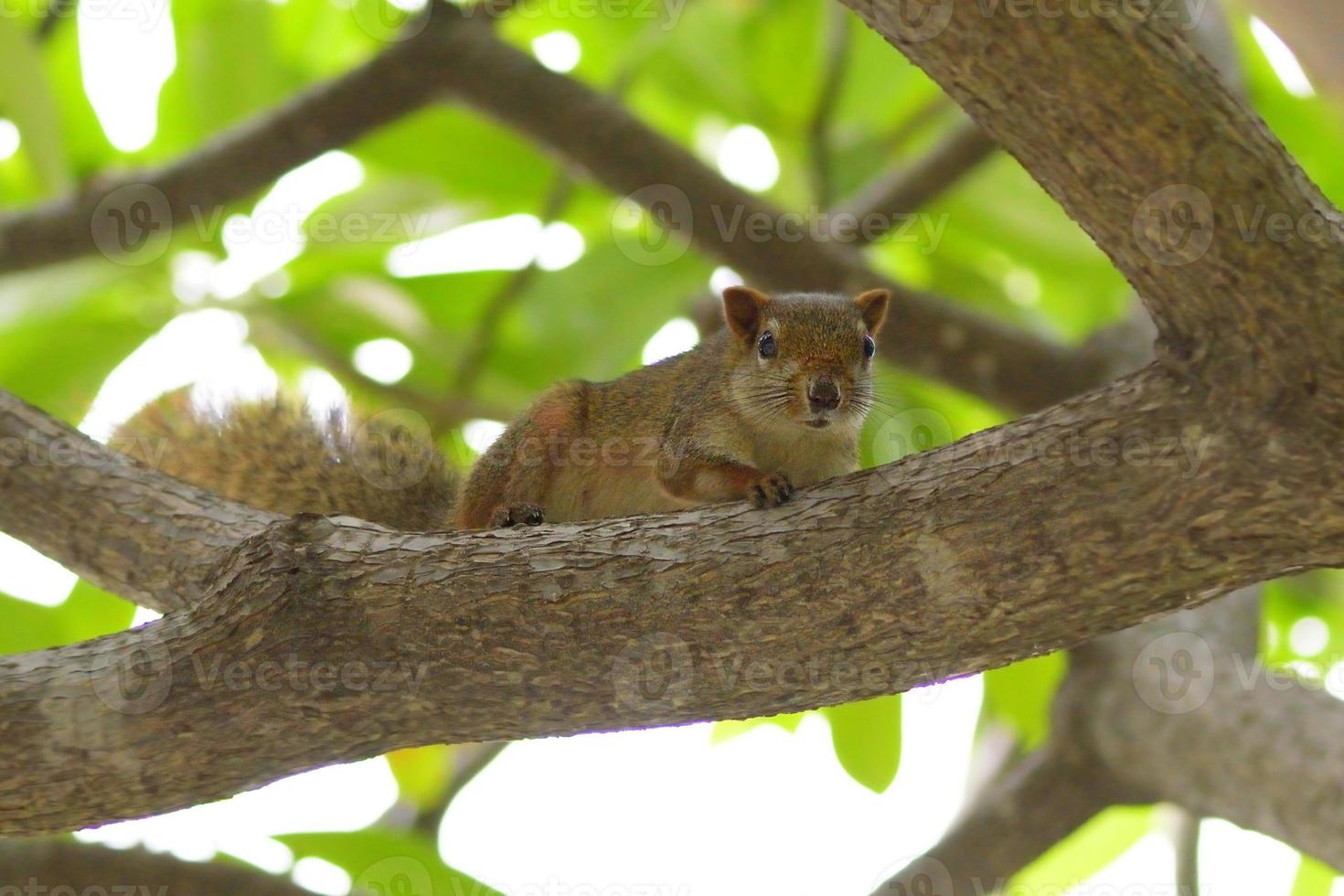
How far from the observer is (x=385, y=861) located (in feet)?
11.2

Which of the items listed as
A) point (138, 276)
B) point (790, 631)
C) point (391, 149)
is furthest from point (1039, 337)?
point (138, 276)

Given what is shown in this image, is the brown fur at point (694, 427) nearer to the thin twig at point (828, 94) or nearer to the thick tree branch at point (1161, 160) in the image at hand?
the thick tree branch at point (1161, 160)

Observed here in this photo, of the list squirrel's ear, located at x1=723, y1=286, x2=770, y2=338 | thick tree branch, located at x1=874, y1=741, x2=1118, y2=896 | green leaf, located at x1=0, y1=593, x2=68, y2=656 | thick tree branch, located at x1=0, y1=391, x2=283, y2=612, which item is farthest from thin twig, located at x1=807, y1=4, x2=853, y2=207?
green leaf, located at x1=0, y1=593, x2=68, y2=656

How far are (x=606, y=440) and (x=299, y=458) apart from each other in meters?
0.83

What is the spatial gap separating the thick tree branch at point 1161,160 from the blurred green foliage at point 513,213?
191 cm

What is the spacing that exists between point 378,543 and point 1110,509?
3.93ft

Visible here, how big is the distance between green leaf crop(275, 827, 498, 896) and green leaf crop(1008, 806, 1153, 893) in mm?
2031

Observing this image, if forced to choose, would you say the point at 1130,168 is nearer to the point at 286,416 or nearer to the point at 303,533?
the point at 303,533

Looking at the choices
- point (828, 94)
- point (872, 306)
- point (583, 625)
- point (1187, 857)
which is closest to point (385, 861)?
point (583, 625)

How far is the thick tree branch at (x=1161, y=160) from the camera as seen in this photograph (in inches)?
67.2

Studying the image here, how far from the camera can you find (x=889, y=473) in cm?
216

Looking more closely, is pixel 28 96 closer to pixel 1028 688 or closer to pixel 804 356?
pixel 804 356

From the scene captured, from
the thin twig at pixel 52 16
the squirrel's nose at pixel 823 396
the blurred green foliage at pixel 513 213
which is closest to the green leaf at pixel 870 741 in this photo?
the blurred green foliage at pixel 513 213

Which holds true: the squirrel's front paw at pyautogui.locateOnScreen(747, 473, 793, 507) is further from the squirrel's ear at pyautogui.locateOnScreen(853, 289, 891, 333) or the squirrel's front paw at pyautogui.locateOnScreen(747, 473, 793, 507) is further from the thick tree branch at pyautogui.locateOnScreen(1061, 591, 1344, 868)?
the thick tree branch at pyautogui.locateOnScreen(1061, 591, 1344, 868)
